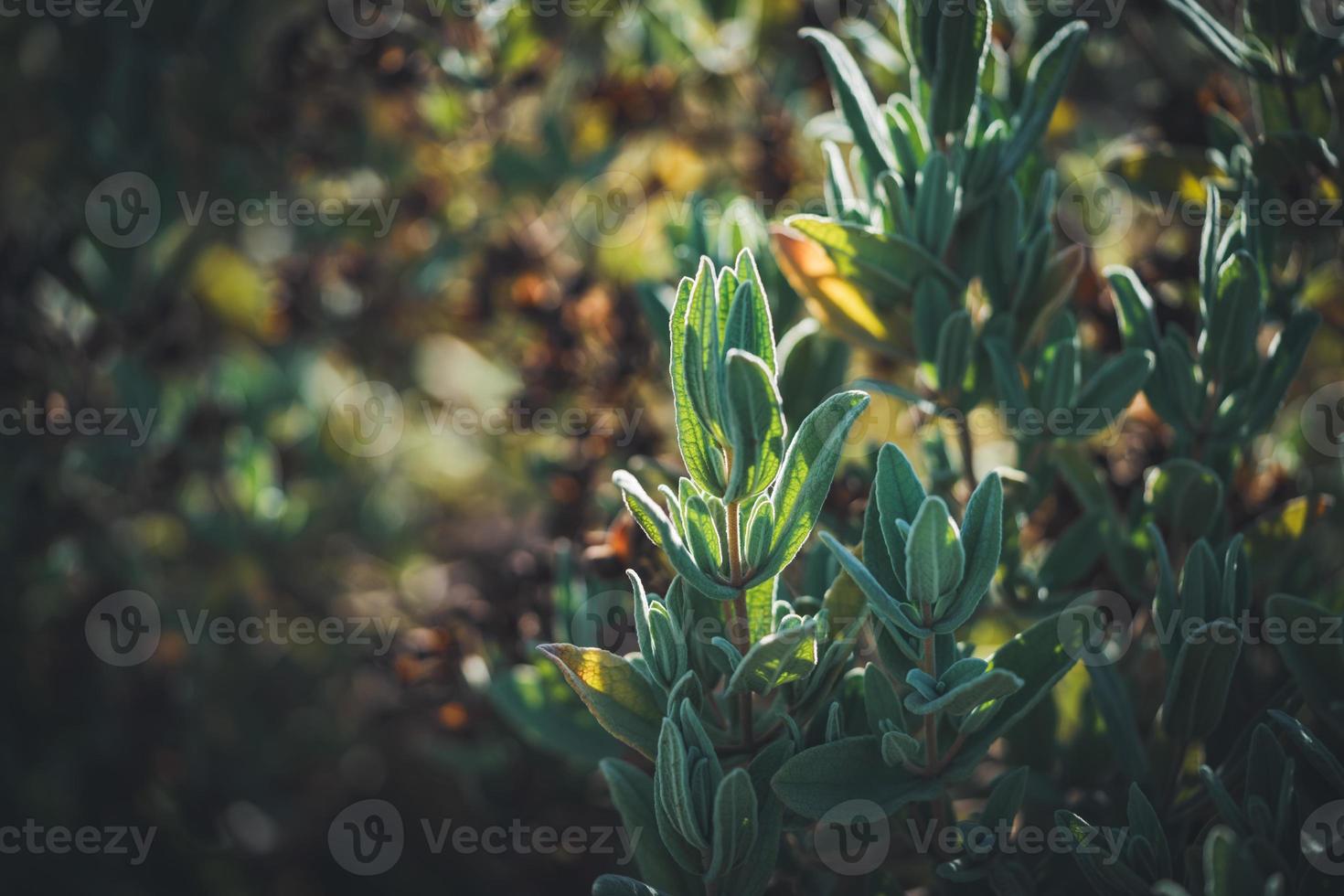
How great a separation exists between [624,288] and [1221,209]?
914 millimetres

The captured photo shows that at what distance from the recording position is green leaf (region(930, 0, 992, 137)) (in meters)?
1.10

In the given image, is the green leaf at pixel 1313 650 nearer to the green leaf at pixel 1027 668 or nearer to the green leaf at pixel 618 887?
the green leaf at pixel 1027 668

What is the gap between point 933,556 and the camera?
86cm

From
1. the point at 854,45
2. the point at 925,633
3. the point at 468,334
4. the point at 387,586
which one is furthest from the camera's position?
the point at 387,586

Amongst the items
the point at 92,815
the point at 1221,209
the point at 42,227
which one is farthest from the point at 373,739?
the point at 1221,209

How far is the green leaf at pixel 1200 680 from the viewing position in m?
1.00

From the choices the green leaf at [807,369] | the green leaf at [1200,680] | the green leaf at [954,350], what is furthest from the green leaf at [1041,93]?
the green leaf at [1200,680]

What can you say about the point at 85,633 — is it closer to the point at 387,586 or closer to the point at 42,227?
the point at 387,586

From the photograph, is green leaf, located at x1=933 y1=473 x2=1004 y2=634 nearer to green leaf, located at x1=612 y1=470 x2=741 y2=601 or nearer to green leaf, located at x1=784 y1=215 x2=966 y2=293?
green leaf, located at x1=612 y1=470 x2=741 y2=601

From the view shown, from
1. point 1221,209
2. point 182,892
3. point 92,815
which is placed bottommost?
point 182,892

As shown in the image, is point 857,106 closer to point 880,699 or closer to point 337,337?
point 880,699

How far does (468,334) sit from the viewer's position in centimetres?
219

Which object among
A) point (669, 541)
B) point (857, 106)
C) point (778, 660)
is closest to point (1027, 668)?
point (778, 660)

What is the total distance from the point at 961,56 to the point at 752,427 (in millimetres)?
501
